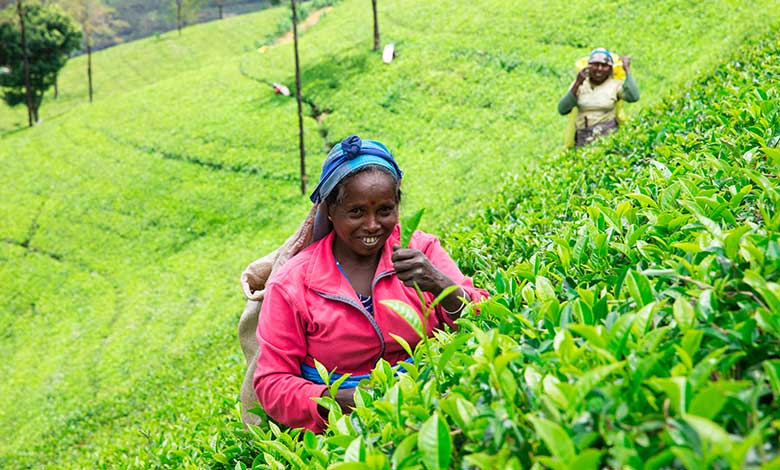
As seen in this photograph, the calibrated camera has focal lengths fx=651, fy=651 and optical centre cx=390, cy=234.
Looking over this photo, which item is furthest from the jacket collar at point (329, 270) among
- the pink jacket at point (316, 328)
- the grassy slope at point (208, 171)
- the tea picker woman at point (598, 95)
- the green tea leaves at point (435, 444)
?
the tea picker woman at point (598, 95)

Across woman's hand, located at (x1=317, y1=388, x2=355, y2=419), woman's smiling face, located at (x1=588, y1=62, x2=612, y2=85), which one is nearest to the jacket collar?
woman's hand, located at (x1=317, y1=388, x2=355, y2=419)

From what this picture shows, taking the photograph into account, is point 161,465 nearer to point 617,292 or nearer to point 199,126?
point 617,292

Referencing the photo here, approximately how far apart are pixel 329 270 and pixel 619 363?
1.68 metres

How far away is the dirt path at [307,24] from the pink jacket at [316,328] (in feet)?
90.5

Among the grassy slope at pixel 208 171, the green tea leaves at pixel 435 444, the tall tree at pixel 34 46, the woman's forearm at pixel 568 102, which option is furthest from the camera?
the tall tree at pixel 34 46

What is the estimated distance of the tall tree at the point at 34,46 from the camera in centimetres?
3159

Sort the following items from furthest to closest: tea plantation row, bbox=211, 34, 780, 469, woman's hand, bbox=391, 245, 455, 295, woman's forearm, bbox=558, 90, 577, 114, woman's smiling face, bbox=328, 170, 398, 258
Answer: woman's forearm, bbox=558, 90, 577, 114, woman's smiling face, bbox=328, 170, 398, 258, woman's hand, bbox=391, 245, 455, 295, tea plantation row, bbox=211, 34, 780, 469

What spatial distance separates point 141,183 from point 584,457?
2034cm

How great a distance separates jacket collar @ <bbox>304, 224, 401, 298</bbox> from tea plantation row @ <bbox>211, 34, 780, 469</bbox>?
64cm

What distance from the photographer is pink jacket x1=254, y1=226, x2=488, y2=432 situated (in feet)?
8.41

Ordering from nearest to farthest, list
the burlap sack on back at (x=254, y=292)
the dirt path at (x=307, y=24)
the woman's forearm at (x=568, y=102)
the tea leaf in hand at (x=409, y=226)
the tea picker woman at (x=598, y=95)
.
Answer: the tea leaf in hand at (x=409, y=226) < the burlap sack on back at (x=254, y=292) < the tea picker woman at (x=598, y=95) < the woman's forearm at (x=568, y=102) < the dirt path at (x=307, y=24)

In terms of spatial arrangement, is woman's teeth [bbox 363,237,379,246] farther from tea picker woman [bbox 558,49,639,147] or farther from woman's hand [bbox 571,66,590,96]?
woman's hand [bbox 571,66,590,96]

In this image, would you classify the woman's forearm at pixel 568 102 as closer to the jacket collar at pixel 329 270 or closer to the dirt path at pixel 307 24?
the jacket collar at pixel 329 270

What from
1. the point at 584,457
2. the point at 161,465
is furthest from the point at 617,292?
the point at 161,465
